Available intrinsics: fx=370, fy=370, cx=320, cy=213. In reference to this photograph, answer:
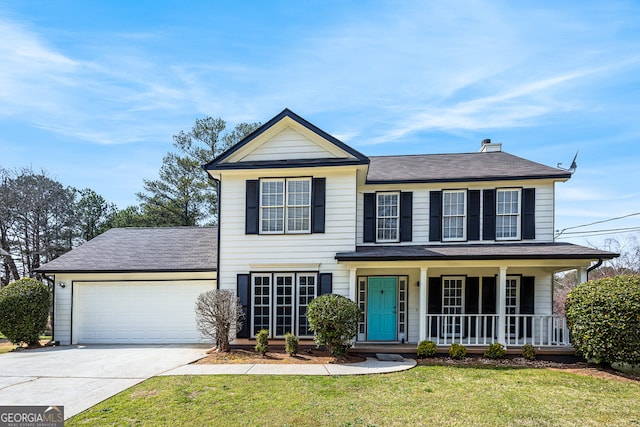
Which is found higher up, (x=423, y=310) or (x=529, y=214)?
(x=529, y=214)

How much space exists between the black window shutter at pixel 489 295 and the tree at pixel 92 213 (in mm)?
28682

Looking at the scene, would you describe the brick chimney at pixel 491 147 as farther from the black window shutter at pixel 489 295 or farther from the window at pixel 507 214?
the black window shutter at pixel 489 295

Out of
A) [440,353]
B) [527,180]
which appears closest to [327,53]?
[527,180]

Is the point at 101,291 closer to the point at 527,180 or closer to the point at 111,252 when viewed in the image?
the point at 111,252

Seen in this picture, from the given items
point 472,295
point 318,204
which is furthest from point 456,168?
point 318,204

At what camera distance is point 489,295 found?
1210 centimetres

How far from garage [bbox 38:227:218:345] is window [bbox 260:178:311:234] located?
2863 millimetres

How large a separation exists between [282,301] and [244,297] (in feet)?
3.86

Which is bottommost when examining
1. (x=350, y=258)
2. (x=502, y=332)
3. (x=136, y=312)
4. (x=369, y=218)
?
(x=136, y=312)

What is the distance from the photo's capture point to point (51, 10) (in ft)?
31.0

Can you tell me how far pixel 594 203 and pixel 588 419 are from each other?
28.8 m

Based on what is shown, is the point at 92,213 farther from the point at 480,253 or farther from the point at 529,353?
the point at 529,353

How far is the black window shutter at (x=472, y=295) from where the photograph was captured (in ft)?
39.7

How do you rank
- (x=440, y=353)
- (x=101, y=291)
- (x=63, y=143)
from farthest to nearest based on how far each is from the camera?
(x=63, y=143)
(x=101, y=291)
(x=440, y=353)
